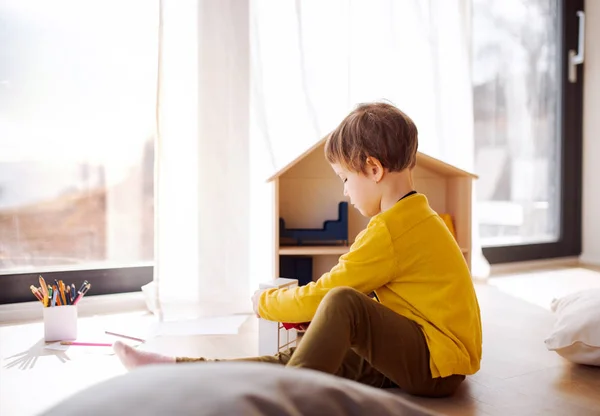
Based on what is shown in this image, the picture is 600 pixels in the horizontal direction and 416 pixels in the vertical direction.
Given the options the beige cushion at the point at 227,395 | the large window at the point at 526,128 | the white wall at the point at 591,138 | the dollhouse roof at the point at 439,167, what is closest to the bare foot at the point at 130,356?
the beige cushion at the point at 227,395

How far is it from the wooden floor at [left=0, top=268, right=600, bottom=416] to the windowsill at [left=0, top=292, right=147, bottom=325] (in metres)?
0.07

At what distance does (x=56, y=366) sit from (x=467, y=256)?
4.17 feet

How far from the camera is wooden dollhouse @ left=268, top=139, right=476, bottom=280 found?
1780 mm

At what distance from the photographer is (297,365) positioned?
2.57ft

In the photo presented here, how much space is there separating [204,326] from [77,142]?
0.69 m

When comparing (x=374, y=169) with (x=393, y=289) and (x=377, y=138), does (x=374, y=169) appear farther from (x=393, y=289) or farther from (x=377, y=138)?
(x=393, y=289)

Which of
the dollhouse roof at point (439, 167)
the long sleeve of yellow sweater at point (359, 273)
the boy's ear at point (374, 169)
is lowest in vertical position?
the long sleeve of yellow sweater at point (359, 273)

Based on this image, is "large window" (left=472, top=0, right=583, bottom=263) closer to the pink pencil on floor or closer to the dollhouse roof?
the dollhouse roof

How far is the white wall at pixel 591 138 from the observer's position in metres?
2.76

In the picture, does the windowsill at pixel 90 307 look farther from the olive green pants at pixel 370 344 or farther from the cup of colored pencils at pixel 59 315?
→ the olive green pants at pixel 370 344

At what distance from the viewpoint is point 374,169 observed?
107cm

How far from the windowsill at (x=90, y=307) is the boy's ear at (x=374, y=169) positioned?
103 centimetres

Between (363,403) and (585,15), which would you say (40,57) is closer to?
(363,403)

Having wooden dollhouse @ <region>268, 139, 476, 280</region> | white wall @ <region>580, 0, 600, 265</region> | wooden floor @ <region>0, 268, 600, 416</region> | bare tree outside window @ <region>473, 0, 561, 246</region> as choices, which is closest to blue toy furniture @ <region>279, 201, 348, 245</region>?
wooden dollhouse @ <region>268, 139, 476, 280</region>
